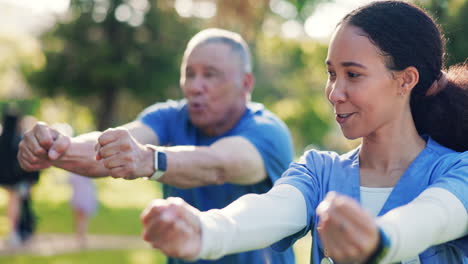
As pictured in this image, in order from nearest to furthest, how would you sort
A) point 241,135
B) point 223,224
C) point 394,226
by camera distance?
point 394,226 → point 223,224 → point 241,135

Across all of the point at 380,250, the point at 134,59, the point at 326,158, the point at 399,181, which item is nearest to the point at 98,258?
the point at 326,158

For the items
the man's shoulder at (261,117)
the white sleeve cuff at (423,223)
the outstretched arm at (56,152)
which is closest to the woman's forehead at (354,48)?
the white sleeve cuff at (423,223)

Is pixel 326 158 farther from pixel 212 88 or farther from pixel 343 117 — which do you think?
pixel 212 88

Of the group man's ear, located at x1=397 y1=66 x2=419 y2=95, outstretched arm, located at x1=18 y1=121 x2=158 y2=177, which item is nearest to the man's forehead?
outstretched arm, located at x1=18 y1=121 x2=158 y2=177

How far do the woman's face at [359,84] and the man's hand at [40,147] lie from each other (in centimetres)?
137

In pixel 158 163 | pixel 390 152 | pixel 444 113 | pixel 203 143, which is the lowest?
pixel 203 143

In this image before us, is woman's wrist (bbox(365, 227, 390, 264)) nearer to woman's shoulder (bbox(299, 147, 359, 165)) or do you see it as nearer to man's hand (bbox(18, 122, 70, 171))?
woman's shoulder (bbox(299, 147, 359, 165))

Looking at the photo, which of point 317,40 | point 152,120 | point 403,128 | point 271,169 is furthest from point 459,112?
point 317,40

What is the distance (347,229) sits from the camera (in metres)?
1.63

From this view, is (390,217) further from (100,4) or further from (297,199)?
(100,4)

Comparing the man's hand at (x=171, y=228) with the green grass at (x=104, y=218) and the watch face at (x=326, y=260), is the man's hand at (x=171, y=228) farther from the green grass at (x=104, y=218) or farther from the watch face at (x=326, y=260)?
the green grass at (x=104, y=218)

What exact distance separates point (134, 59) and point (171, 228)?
110 ft

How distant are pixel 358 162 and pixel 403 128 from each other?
22cm

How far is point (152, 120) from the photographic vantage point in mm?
4098
